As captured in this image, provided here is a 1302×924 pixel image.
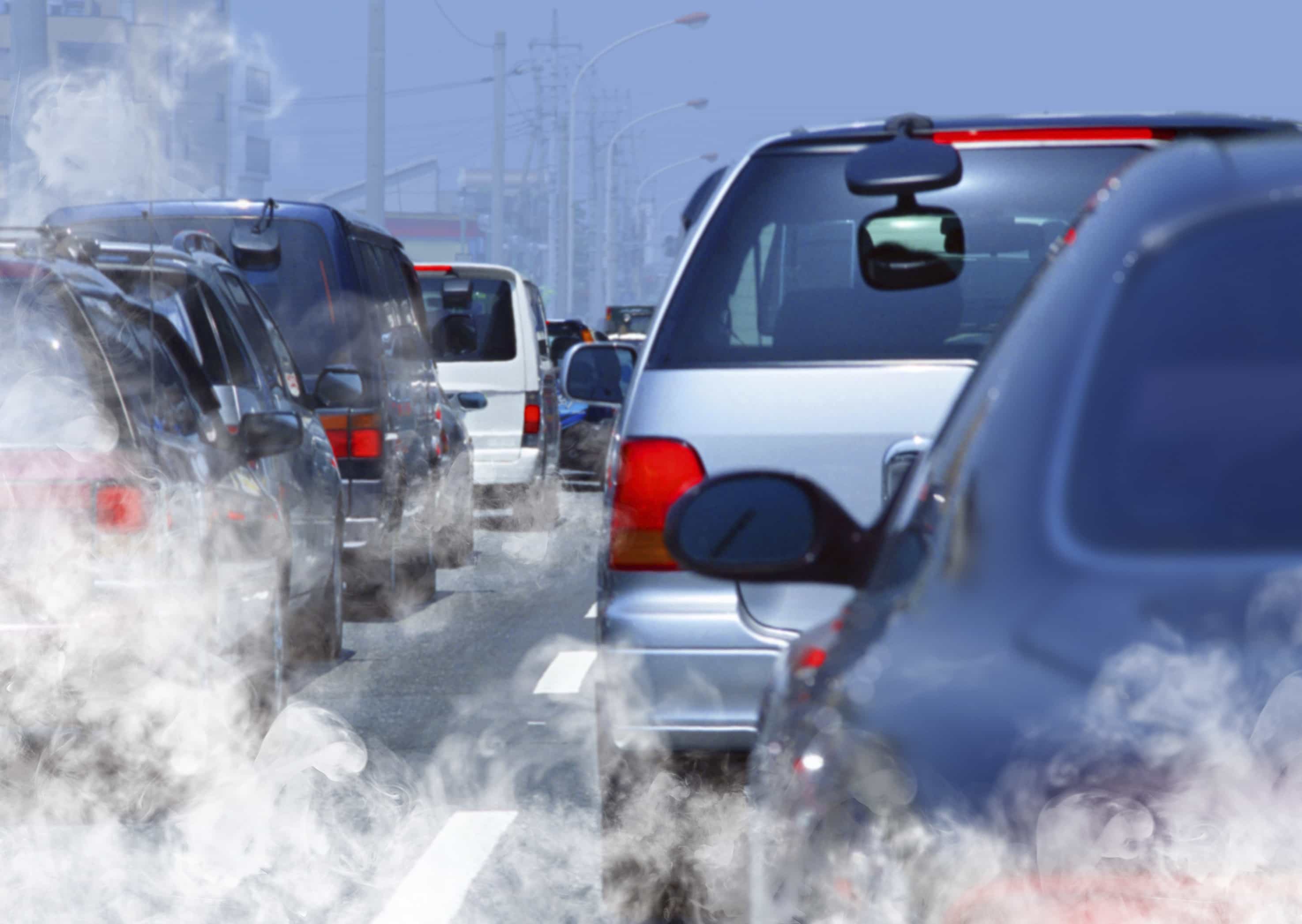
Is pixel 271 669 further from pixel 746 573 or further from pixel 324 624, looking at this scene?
pixel 746 573

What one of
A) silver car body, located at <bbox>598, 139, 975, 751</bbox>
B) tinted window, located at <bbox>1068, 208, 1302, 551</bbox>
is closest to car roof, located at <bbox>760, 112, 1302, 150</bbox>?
silver car body, located at <bbox>598, 139, 975, 751</bbox>

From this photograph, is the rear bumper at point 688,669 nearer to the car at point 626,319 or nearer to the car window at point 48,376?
the car window at point 48,376

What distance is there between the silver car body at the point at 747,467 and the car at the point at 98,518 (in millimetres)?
1392

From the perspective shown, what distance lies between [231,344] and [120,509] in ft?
9.64

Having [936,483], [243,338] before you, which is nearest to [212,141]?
[243,338]

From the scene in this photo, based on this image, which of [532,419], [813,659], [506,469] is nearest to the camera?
[813,659]

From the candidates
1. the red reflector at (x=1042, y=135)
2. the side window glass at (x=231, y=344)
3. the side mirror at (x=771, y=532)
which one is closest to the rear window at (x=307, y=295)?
the side window glass at (x=231, y=344)

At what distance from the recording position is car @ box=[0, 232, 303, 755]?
4.93 metres

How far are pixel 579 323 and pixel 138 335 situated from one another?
2890cm

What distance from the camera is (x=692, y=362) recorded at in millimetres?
4297

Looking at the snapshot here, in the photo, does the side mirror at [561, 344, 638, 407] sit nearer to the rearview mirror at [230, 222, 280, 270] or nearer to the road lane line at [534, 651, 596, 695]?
the road lane line at [534, 651, 596, 695]

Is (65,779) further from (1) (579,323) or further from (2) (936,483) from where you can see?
(1) (579,323)

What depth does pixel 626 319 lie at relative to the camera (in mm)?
41688

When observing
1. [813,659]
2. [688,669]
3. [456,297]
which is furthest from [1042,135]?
[456,297]
